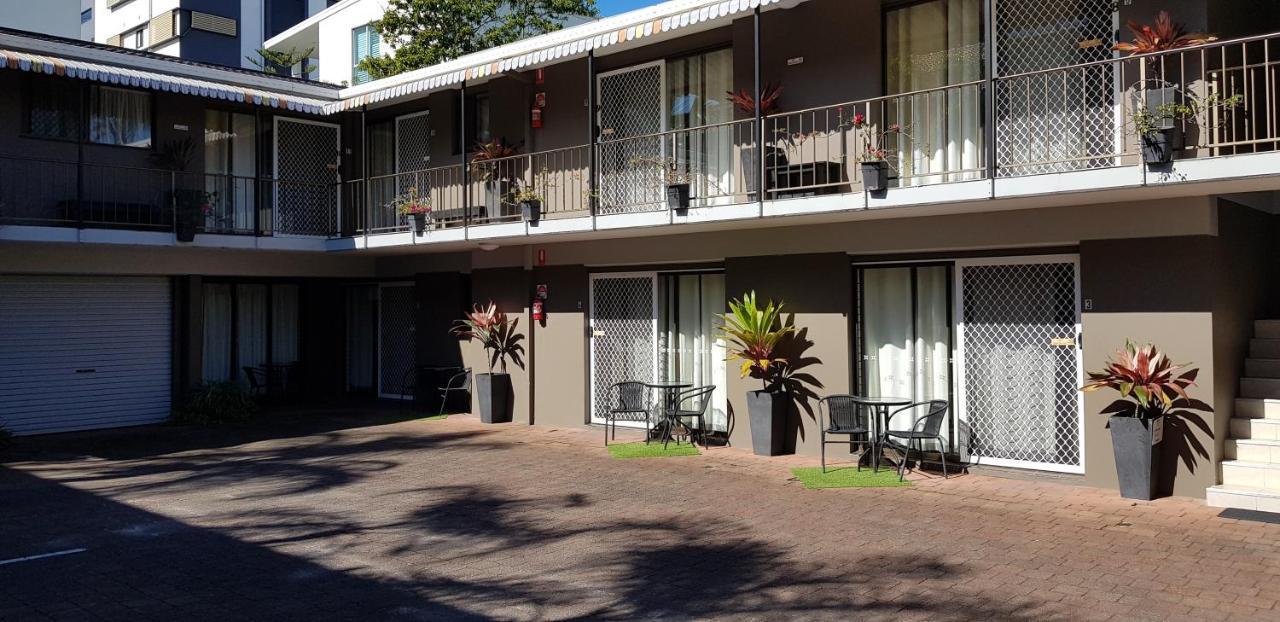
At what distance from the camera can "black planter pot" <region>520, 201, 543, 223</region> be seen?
42.5ft

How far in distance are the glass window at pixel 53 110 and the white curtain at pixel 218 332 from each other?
12.5 ft

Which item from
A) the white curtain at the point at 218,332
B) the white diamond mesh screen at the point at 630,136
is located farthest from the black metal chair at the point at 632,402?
the white curtain at the point at 218,332

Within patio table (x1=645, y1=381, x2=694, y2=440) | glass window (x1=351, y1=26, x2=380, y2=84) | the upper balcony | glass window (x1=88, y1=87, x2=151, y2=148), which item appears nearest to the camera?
the upper balcony

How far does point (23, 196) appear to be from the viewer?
44.3 ft

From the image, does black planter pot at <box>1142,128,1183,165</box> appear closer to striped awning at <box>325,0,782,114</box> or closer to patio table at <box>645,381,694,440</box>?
striped awning at <box>325,0,782,114</box>

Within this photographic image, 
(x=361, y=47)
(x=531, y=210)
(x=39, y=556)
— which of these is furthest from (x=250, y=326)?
(x=361, y=47)

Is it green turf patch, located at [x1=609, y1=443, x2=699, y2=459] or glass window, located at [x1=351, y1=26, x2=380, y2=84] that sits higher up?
glass window, located at [x1=351, y1=26, x2=380, y2=84]

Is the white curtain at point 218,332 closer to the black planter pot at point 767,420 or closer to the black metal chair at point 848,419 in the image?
the black planter pot at point 767,420

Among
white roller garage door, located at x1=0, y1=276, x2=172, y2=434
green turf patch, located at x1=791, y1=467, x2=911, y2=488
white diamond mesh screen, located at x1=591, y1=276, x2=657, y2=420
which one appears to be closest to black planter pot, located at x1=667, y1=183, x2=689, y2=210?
white diamond mesh screen, located at x1=591, y1=276, x2=657, y2=420

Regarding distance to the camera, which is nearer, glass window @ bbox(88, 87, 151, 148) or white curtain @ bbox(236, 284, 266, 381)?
glass window @ bbox(88, 87, 151, 148)

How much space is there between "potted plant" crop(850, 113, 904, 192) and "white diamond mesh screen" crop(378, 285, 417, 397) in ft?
33.6

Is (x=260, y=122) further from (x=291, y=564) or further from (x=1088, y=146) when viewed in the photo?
(x=1088, y=146)

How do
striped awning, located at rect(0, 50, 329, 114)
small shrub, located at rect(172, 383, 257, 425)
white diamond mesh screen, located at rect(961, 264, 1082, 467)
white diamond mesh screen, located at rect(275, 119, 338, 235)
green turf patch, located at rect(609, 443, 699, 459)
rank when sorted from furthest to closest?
white diamond mesh screen, located at rect(275, 119, 338, 235) → small shrub, located at rect(172, 383, 257, 425) → striped awning, located at rect(0, 50, 329, 114) → green turf patch, located at rect(609, 443, 699, 459) → white diamond mesh screen, located at rect(961, 264, 1082, 467)

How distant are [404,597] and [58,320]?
1137cm
